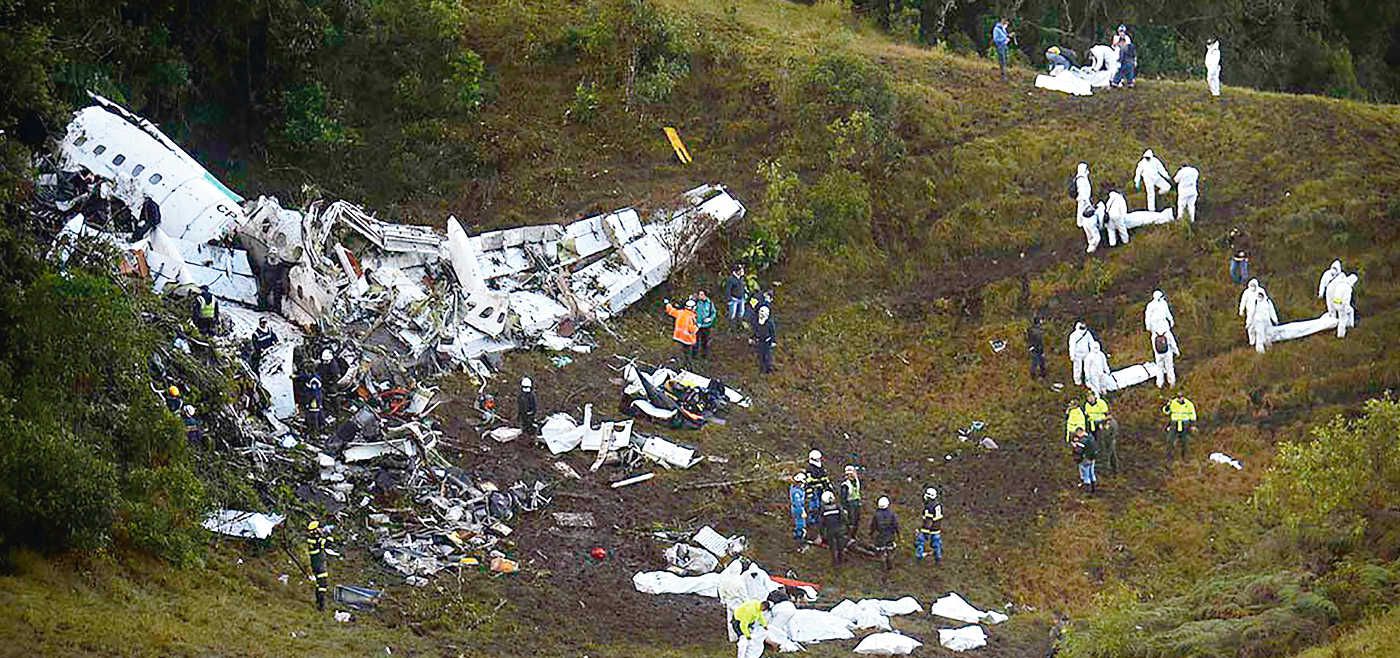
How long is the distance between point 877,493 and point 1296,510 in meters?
7.11

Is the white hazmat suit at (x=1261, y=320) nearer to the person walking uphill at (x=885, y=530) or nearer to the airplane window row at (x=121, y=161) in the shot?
the person walking uphill at (x=885, y=530)

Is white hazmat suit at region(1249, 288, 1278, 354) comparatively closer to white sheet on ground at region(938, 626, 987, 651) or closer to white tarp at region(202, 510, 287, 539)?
white sheet on ground at region(938, 626, 987, 651)

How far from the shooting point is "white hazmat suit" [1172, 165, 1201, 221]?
3712cm

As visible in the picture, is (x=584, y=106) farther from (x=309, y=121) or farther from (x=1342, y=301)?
(x=1342, y=301)

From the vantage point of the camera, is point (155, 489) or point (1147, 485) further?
point (1147, 485)

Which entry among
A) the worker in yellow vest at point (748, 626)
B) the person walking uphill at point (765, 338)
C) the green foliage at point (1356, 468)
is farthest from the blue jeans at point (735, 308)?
the green foliage at point (1356, 468)

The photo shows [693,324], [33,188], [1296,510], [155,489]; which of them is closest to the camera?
[155,489]

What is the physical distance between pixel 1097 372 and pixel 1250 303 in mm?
3166

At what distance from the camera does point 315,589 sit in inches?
1007

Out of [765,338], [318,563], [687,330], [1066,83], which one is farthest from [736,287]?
[318,563]

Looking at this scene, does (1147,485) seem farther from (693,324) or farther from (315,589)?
(315,589)

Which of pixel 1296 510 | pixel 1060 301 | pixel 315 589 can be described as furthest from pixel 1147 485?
pixel 315 589

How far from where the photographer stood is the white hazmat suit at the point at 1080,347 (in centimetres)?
3419

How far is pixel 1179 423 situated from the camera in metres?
32.0
